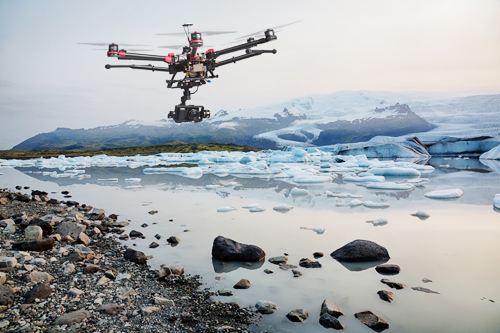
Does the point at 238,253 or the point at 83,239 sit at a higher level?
the point at 83,239

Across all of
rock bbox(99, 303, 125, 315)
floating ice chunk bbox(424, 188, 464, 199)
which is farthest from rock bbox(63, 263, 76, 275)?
floating ice chunk bbox(424, 188, 464, 199)

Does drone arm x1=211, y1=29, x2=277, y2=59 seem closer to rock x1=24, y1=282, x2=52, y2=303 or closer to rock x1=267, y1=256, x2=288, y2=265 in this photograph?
rock x1=267, y1=256, x2=288, y2=265

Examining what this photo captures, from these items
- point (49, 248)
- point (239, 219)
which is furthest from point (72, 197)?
point (49, 248)

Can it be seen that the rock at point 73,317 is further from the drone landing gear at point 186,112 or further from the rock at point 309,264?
the drone landing gear at point 186,112

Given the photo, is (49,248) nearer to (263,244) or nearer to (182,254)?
(182,254)

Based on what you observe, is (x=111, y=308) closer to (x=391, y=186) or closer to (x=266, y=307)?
(x=266, y=307)

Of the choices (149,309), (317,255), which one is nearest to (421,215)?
(317,255)
